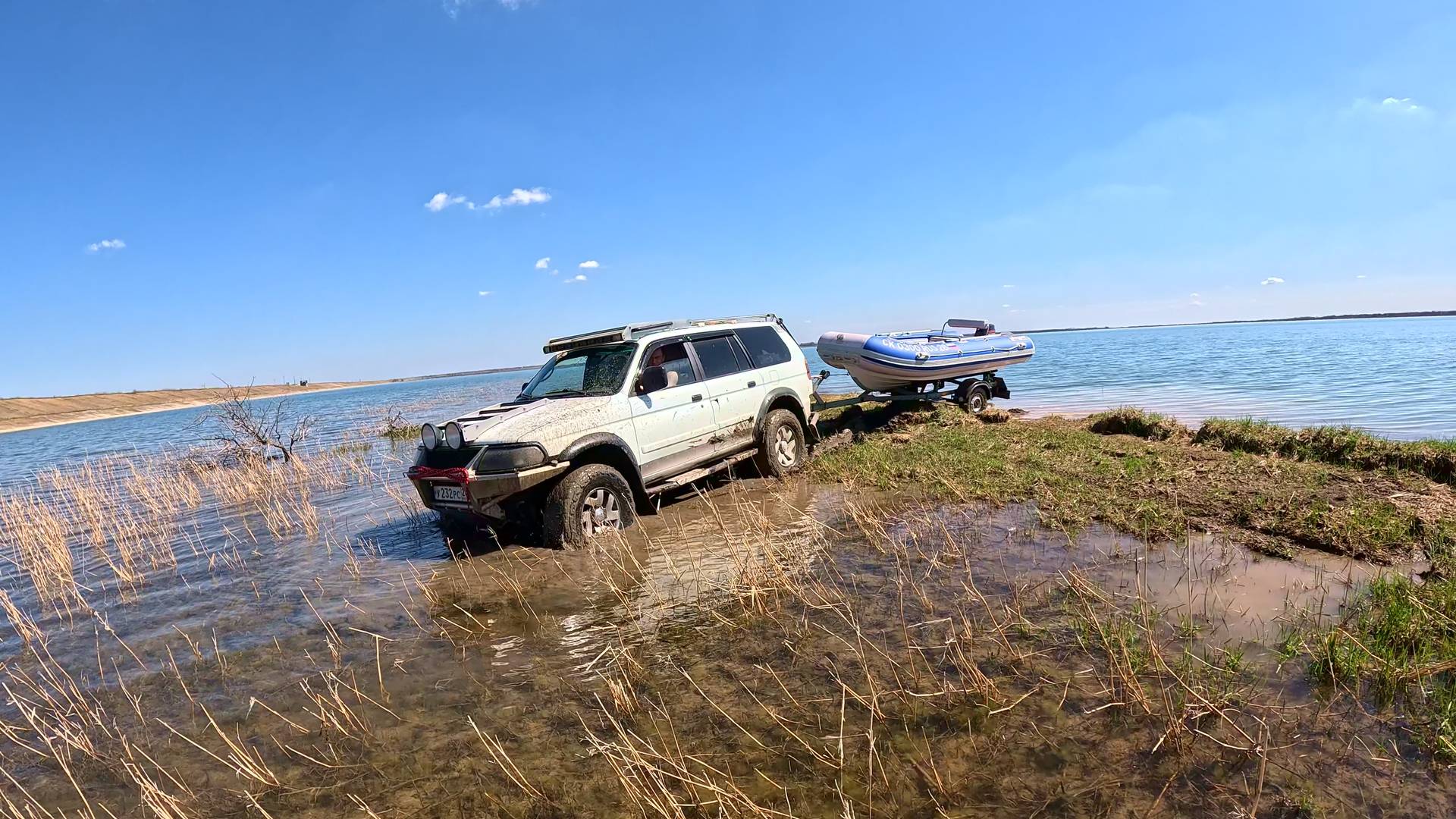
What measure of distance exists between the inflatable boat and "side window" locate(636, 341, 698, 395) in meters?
5.21

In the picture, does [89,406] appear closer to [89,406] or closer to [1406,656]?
[89,406]

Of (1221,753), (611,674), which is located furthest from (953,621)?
(611,674)

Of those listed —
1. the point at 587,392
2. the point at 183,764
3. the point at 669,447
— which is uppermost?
the point at 587,392

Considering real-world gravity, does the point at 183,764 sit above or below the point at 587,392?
below

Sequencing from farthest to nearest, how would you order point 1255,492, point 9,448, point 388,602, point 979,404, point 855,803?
1. point 9,448
2. point 979,404
3. point 1255,492
4. point 388,602
5. point 855,803

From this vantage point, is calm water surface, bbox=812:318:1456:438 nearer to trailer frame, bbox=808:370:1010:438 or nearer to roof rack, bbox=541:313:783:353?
trailer frame, bbox=808:370:1010:438

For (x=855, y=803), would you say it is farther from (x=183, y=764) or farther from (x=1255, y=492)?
(x=1255, y=492)

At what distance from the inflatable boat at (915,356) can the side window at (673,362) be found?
5.21 metres

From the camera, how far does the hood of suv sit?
19.2 ft

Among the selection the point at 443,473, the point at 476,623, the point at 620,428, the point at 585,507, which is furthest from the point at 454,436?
the point at 476,623

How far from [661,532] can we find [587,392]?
1651 mm

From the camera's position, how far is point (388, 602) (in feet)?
17.1

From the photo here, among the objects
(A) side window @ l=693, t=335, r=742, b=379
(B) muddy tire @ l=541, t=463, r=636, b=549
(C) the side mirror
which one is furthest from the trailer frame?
(B) muddy tire @ l=541, t=463, r=636, b=549

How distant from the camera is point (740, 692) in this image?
3309mm
